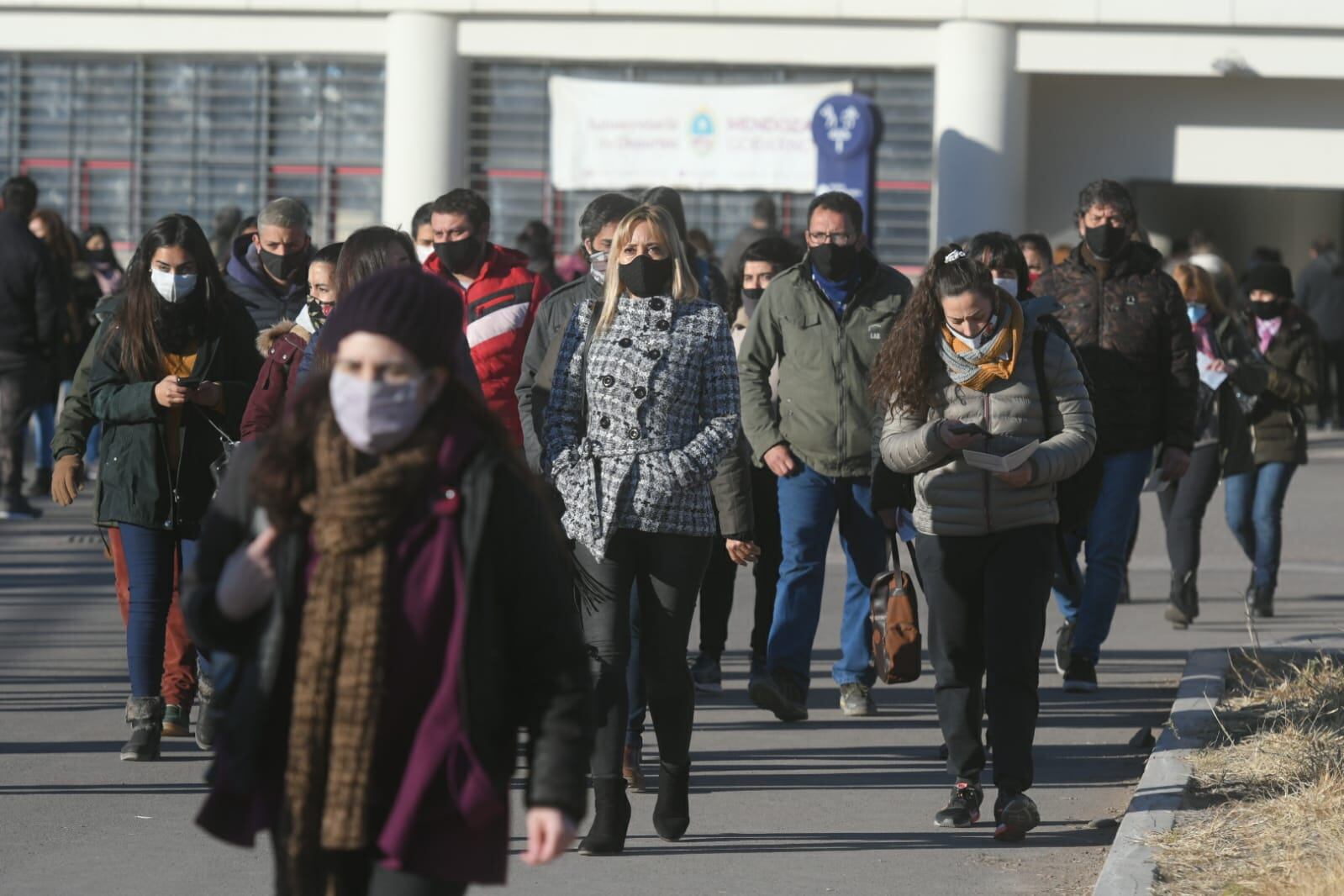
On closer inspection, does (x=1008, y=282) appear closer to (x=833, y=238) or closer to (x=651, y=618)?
(x=833, y=238)

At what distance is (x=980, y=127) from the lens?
2294 centimetres

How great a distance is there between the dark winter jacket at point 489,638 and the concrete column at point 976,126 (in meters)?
19.5

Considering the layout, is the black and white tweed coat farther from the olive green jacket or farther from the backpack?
the olive green jacket

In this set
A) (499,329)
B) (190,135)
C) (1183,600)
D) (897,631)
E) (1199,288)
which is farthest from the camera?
(190,135)

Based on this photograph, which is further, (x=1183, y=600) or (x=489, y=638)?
(x=1183, y=600)

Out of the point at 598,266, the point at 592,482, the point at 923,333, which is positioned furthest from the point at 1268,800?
the point at 598,266

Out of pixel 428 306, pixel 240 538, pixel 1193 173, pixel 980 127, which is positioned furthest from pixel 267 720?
pixel 1193 173

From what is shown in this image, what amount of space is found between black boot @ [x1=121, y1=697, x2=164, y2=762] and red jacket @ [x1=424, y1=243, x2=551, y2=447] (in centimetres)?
159

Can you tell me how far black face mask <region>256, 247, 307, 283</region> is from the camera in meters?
8.44

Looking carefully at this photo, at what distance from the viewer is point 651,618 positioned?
6.50 m

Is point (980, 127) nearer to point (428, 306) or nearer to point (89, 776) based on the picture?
point (89, 776)

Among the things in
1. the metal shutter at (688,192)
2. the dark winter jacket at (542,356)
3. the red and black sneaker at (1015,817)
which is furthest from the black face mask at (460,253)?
the metal shutter at (688,192)

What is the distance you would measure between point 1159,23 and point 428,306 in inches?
803

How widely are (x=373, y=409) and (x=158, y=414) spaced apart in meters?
4.15
